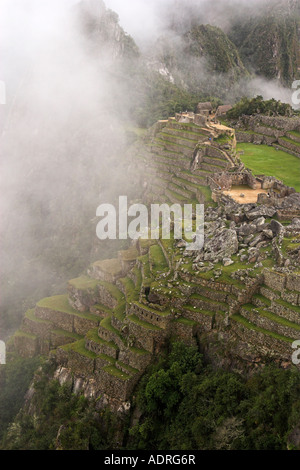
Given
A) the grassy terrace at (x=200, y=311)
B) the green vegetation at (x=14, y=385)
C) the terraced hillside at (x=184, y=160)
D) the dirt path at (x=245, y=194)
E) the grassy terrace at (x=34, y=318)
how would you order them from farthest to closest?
1. the terraced hillside at (x=184, y=160)
2. the dirt path at (x=245, y=194)
3. the grassy terrace at (x=34, y=318)
4. the green vegetation at (x=14, y=385)
5. the grassy terrace at (x=200, y=311)

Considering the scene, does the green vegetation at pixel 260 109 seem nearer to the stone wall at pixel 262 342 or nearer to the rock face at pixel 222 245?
the rock face at pixel 222 245

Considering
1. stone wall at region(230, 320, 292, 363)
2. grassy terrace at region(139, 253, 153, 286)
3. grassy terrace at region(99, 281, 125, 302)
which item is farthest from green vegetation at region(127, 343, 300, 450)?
grassy terrace at region(99, 281, 125, 302)

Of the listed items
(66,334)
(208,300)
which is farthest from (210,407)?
(66,334)

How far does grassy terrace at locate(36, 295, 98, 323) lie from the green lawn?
1791 cm

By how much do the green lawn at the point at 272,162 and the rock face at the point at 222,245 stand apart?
518 inches

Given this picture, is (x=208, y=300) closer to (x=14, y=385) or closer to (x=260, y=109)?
(x=14, y=385)

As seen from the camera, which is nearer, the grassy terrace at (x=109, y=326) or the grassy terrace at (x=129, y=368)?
the grassy terrace at (x=129, y=368)

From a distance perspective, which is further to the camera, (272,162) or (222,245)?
(272,162)

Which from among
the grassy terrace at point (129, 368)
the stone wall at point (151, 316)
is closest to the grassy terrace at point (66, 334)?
the grassy terrace at point (129, 368)

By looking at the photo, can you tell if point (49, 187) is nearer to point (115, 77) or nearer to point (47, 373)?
point (115, 77)

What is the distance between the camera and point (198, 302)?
95.3 ft

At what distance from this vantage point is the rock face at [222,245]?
30141 millimetres

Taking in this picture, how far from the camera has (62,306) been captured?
38438 mm

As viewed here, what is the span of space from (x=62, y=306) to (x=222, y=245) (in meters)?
13.1
